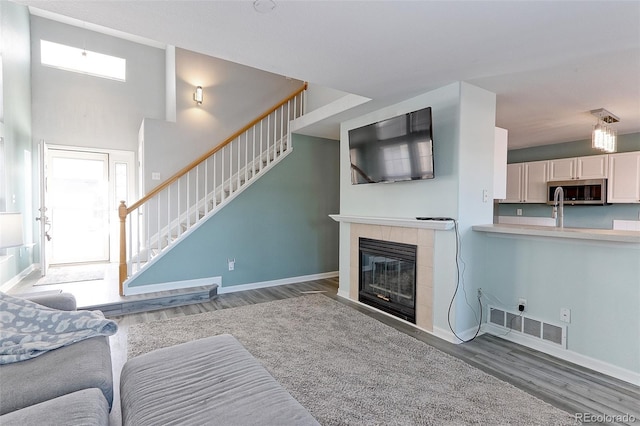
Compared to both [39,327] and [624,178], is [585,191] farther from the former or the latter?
[39,327]

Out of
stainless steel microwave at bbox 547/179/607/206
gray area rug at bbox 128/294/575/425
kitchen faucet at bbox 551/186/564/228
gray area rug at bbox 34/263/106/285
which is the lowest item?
gray area rug at bbox 128/294/575/425

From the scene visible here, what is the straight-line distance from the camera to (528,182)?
5531mm

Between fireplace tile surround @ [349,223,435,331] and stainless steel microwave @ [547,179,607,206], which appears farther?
stainless steel microwave @ [547,179,607,206]

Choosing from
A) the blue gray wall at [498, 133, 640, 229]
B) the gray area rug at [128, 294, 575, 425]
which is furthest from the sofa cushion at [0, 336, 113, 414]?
the blue gray wall at [498, 133, 640, 229]

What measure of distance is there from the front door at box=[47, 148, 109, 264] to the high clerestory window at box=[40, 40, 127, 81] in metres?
1.44

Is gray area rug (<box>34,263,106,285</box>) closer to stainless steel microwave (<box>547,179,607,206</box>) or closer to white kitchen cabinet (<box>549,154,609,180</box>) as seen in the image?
stainless steel microwave (<box>547,179,607,206</box>)

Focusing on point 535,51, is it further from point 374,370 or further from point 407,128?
point 374,370

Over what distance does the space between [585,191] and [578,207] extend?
505 millimetres

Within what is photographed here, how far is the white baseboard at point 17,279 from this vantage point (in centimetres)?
386

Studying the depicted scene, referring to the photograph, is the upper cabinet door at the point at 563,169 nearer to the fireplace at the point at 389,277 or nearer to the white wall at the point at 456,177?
the white wall at the point at 456,177

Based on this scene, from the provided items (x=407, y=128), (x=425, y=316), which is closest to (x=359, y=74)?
(x=407, y=128)

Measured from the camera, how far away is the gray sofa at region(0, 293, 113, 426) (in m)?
1.03
